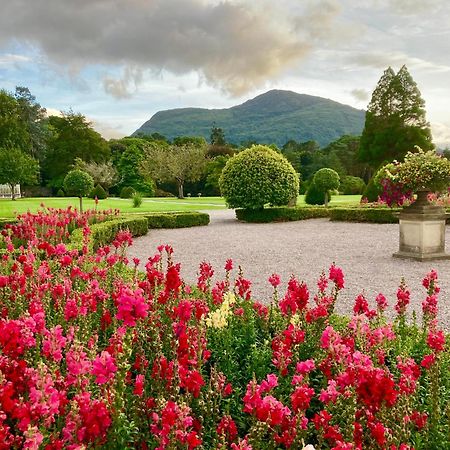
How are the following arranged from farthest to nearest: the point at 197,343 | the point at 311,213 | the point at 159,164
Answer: the point at 159,164 < the point at 311,213 < the point at 197,343

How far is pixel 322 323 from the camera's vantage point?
372cm

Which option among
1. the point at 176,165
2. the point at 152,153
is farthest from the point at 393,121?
the point at 152,153

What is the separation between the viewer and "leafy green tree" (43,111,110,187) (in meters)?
53.1

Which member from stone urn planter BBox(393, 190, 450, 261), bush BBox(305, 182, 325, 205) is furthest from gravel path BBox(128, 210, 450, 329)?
bush BBox(305, 182, 325, 205)

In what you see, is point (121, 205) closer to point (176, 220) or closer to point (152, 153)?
point (176, 220)

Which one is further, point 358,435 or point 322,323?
point 322,323

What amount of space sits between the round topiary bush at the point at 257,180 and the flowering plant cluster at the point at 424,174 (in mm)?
10459

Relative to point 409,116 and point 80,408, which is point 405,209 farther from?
point 409,116

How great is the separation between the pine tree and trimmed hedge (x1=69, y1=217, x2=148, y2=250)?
36.7 metres

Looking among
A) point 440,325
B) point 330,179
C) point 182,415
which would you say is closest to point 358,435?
point 182,415

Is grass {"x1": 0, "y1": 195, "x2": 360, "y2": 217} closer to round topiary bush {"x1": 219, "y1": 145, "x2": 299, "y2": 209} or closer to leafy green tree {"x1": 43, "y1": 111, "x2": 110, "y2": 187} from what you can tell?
round topiary bush {"x1": 219, "y1": 145, "x2": 299, "y2": 209}

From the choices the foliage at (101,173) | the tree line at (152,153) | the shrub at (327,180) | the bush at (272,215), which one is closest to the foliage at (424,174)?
the bush at (272,215)

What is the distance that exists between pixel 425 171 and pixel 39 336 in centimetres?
905

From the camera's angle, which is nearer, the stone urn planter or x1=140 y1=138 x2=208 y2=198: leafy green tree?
the stone urn planter
